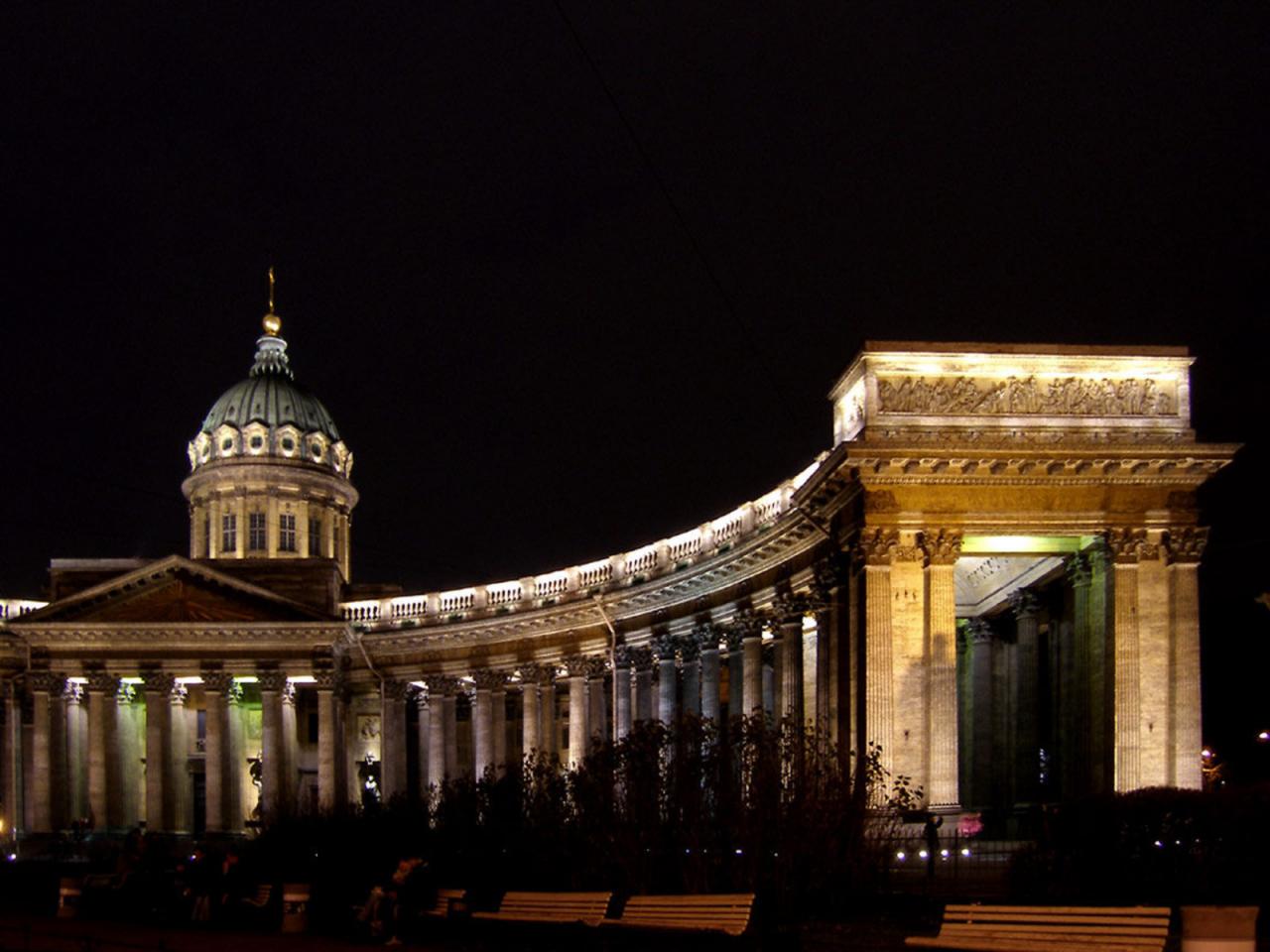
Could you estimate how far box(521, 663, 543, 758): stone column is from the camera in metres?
64.4

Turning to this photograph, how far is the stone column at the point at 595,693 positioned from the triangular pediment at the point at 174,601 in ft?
47.6

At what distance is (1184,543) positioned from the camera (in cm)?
3731

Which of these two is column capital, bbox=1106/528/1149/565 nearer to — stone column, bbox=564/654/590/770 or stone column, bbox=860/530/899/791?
stone column, bbox=860/530/899/791

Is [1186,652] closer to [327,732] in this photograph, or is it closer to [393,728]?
[393,728]

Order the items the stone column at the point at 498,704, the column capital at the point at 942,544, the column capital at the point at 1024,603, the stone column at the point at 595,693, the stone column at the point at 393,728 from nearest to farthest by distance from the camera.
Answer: the column capital at the point at 942,544
the column capital at the point at 1024,603
the stone column at the point at 595,693
the stone column at the point at 498,704
the stone column at the point at 393,728

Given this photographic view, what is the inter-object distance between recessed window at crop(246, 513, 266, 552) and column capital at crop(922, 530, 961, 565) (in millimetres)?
57763

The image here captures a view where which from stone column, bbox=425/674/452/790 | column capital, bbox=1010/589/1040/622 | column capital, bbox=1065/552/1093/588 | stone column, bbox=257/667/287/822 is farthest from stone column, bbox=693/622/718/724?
stone column, bbox=257/667/287/822

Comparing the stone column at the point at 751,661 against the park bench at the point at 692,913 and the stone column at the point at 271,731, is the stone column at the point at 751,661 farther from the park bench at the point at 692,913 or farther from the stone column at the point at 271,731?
the stone column at the point at 271,731

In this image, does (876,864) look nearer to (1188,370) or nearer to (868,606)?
(868,606)

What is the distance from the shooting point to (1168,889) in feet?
77.2

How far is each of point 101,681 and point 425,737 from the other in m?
13.3

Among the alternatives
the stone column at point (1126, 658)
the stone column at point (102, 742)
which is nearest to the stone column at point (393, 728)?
the stone column at point (102, 742)

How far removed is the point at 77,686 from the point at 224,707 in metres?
6.33

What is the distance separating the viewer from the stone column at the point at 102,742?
224ft
